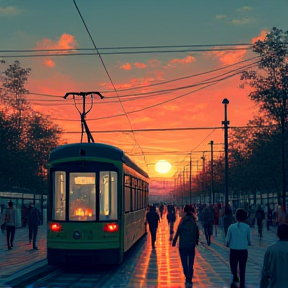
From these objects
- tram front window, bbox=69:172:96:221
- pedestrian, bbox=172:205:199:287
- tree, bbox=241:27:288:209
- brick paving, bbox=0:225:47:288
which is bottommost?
→ brick paving, bbox=0:225:47:288

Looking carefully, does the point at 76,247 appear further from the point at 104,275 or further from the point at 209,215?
the point at 209,215

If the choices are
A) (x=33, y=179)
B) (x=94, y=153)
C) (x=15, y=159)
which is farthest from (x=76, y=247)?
(x=33, y=179)

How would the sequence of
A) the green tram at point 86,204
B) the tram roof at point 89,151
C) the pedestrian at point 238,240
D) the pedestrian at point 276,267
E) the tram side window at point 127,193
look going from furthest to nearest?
the tram side window at point 127,193
the tram roof at point 89,151
the green tram at point 86,204
the pedestrian at point 238,240
the pedestrian at point 276,267

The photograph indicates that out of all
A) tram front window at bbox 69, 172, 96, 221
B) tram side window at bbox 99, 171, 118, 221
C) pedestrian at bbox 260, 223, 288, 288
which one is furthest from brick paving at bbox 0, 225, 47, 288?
pedestrian at bbox 260, 223, 288, 288

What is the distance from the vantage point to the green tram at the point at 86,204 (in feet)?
54.4

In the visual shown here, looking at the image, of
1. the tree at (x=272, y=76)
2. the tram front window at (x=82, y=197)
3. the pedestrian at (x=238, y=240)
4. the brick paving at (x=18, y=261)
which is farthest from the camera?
the tree at (x=272, y=76)

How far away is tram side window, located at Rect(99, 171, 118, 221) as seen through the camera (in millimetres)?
16827

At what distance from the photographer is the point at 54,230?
16812 millimetres

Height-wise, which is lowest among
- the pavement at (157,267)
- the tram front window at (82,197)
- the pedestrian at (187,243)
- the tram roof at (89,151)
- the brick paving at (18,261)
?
the pavement at (157,267)

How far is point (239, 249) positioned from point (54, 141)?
4737cm

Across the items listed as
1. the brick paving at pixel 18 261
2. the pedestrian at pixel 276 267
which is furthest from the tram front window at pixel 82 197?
the pedestrian at pixel 276 267

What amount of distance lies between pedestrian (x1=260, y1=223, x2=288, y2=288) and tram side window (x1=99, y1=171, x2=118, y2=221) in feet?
32.2

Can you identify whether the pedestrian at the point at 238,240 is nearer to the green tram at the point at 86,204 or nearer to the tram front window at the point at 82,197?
the green tram at the point at 86,204

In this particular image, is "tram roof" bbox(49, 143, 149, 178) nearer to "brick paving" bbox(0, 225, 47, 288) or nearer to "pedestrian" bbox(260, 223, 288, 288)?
"brick paving" bbox(0, 225, 47, 288)
